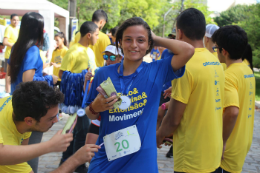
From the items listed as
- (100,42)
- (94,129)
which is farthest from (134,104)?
(100,42)

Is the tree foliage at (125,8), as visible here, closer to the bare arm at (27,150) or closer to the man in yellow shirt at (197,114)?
the man in yellow shirt at (197,114)

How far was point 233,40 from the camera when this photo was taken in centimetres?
287

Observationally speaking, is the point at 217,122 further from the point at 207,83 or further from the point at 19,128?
the point at 19,128

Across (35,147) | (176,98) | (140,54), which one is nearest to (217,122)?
(176,98)

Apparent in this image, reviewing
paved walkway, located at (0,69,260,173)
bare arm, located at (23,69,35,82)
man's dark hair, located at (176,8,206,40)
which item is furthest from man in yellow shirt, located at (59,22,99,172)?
man's dark hair, located at (176,8,206,40)

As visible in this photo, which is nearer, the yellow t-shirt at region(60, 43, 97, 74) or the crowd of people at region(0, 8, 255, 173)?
the crowd of people at region(0, 8, 255, 173)

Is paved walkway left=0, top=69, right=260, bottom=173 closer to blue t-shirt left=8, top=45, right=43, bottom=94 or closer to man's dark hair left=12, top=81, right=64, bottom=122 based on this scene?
blue t-shirt left=8, top=45, right=43, bottom=94

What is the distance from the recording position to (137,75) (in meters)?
2.14

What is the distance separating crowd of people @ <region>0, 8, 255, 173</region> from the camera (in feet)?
6.46

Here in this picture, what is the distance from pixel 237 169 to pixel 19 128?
88.3 inches

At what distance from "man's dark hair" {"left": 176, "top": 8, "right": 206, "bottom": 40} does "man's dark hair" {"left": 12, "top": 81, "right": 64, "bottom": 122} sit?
1348mm

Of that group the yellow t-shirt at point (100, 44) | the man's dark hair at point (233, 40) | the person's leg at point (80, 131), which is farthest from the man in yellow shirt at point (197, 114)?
the yellow t-shirt at point (100, 44)

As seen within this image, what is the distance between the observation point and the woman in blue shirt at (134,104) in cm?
204

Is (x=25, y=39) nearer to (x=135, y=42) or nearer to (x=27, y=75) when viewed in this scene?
(x=27, y=75)
